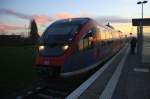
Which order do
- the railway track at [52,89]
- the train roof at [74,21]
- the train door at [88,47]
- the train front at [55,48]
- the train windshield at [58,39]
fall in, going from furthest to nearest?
the train roof at [74,21] < the train door at [88,47] < the train windshield at [58,39] < the train front at [55,48] < the railway track at [52,89]

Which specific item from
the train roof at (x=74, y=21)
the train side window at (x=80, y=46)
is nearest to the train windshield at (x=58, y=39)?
the train roof at (x=74, y=21)

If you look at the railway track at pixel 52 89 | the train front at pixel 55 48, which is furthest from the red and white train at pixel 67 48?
the railway track at pixel 52 89

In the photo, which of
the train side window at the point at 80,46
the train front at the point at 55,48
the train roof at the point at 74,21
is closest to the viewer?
the train front at the point at 55,48

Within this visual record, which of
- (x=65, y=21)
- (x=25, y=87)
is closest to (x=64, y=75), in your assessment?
(x=25, y=87)

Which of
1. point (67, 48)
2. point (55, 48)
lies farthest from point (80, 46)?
point (55, 48)

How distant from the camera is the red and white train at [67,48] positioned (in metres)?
14.4

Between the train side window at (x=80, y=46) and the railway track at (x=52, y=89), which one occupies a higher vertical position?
the train side window at (x=80, y=46)

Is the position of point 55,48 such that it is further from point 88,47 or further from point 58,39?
point 88,47

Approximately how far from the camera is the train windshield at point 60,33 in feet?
50.0

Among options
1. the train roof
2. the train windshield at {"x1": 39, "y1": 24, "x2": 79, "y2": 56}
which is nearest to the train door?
the train roof

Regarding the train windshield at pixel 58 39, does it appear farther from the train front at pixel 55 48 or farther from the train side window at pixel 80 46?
the train side window at pixel 80 46

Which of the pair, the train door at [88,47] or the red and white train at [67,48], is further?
the train door at [88,47]

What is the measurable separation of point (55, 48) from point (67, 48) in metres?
0.70

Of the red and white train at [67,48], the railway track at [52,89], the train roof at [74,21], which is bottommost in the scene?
the railway track at [52,89]
